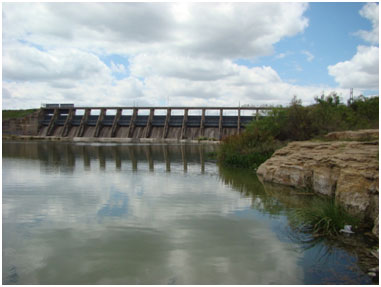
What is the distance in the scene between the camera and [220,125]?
6538 cm

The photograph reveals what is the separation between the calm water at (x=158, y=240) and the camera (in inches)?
221

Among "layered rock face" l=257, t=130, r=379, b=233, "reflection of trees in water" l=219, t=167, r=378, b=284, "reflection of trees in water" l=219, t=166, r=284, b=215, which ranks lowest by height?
"reflection of trees in water" l=219, t=167, r=378, b=284

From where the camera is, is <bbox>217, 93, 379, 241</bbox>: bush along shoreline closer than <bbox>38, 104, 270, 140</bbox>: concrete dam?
Yes

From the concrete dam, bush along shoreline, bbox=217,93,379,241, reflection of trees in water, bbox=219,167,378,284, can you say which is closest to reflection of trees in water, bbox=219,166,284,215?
reflection of trees in water, bbox=219,167,378,284

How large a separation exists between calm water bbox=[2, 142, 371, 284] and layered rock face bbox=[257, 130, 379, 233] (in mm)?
1374

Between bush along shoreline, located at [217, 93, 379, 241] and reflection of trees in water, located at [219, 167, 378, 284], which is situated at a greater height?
bush along shoreline, located at [217, 93, 379, 241]

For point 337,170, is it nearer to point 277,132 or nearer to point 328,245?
point 328,245

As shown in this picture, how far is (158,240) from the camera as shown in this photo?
282 inches

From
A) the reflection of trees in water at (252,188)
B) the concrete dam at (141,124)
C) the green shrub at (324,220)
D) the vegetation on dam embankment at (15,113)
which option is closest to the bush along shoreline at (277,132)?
the reflection of trees in water at (252,188)

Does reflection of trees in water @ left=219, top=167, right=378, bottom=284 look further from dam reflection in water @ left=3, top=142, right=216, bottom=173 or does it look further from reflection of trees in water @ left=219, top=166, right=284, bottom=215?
dam reflection in water @ left=3, top=142, right=216, bottom=173

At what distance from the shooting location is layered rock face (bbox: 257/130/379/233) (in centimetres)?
841

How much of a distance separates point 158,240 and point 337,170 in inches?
267

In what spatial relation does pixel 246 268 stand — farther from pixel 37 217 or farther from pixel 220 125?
pixel 220 125

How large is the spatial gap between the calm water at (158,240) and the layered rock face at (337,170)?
1.37 metres
